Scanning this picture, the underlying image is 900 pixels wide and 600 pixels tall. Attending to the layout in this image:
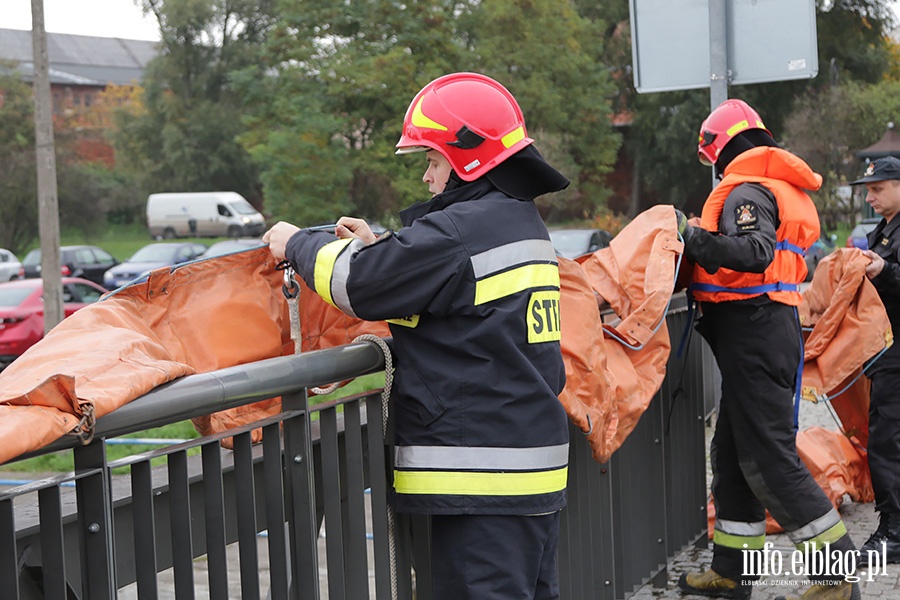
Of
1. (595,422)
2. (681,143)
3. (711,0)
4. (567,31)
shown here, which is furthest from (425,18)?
(595,422)

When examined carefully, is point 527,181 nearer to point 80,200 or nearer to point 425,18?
point 425,18

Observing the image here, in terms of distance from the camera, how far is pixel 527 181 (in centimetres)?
292

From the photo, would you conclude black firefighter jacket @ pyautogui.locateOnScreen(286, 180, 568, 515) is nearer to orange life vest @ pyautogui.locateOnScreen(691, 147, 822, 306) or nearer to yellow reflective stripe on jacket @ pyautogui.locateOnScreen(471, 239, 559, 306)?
yellow reflective stripe on jacket @ pyautogui.locateOnScreen(471, 239, 559, 306)

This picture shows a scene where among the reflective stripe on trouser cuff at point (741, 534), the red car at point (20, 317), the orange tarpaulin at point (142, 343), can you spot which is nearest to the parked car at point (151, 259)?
the red car at point (20, 317)

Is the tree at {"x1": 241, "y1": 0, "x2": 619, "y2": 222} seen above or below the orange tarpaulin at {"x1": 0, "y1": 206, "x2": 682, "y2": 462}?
above

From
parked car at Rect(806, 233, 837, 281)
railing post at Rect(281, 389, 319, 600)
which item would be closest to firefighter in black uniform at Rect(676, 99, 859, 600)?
railing post at Rect(281, 389, 319, 600)

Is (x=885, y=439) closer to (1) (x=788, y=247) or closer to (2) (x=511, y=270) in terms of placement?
(1) (x=788, y=247)

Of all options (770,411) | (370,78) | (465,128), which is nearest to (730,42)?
(770,411)

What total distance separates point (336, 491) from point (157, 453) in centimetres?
67

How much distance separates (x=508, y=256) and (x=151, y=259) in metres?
31.5

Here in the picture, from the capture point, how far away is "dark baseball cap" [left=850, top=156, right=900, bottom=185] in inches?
222

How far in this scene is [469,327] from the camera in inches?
107

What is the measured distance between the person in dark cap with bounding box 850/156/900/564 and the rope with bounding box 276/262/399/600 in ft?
10.9

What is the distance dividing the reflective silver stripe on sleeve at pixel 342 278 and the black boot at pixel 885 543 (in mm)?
3619
